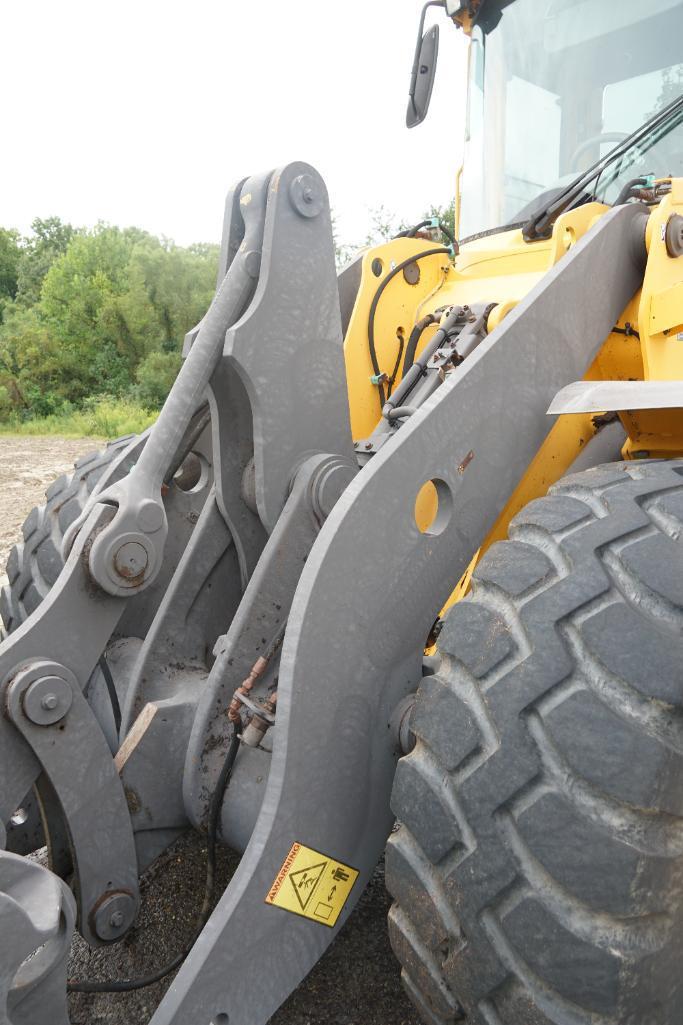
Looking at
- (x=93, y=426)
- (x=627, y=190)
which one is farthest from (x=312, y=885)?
(x=93, y=426)

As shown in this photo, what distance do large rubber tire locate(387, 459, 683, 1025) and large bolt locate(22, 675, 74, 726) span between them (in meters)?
0.79

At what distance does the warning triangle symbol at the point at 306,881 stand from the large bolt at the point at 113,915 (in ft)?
1.88

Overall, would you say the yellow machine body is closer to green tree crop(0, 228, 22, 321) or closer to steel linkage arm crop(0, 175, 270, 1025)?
steel linkage arm crop(0, 175, 270, 1025)

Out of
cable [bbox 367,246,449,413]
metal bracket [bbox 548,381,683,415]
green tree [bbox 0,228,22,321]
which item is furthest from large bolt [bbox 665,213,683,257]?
green tree [bbox 0,228,22,321]

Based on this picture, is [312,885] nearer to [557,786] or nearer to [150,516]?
[557,786]

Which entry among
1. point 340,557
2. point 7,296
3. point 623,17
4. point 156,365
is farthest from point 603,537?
point 7,296

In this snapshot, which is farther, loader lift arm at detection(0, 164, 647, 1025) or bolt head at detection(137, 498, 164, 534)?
bolt head at detection(137, 498, 164, 534)

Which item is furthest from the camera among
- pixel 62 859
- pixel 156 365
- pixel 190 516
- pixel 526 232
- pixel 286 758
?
pixel 156 365

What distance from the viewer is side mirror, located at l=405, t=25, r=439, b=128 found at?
136 inches

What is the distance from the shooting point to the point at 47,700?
6.05ft

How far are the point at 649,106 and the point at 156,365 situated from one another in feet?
96.8

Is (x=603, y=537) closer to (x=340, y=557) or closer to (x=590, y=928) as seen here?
Result: (x=340, y=557)

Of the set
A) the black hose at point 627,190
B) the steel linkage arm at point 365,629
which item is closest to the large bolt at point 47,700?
the steel linkage arm at point 365,629

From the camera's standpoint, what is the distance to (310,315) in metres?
2.08
